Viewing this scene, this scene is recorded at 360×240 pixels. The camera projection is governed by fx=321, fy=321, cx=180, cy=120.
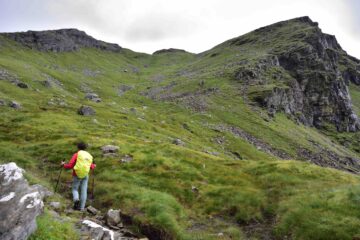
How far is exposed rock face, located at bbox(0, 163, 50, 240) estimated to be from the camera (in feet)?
35.7

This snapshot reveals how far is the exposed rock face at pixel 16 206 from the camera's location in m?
10.9

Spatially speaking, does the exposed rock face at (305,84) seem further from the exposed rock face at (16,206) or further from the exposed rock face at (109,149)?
the exposed rock face at (16,206)

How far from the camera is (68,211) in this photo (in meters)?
17.7

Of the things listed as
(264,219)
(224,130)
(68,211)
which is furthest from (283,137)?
(68,211)

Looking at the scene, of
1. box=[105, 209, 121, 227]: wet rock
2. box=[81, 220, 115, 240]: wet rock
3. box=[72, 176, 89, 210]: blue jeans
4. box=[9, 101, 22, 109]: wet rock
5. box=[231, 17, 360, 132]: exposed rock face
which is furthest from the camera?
box=[231, 17, 360, 132]: exposed rock face

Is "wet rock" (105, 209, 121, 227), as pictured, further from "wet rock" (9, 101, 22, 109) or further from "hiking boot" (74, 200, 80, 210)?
"wet rock" (9, 101, 22, 109)

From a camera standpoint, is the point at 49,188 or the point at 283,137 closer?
the point at 49,188

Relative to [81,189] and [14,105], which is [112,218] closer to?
[81,189]

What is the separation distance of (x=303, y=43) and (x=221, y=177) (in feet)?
621

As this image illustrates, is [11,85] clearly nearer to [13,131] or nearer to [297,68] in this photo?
[13,131]

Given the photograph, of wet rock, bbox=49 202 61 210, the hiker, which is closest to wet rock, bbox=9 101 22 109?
the hiker

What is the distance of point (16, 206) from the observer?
11.5 metres

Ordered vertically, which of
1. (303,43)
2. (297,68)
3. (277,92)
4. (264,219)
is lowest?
(264,219)

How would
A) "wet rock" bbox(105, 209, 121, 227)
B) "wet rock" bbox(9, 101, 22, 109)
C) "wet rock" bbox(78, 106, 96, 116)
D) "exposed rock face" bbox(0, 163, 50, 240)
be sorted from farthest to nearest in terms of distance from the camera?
"wet rock" bbox(78, 106, 96, 116)
"wet rock" bbox(9, 101, 22, 109)
"wet rock" bbox(105, 209, 121, 227)
"exposed rock face" bbox(0, 163, 50, 240)
